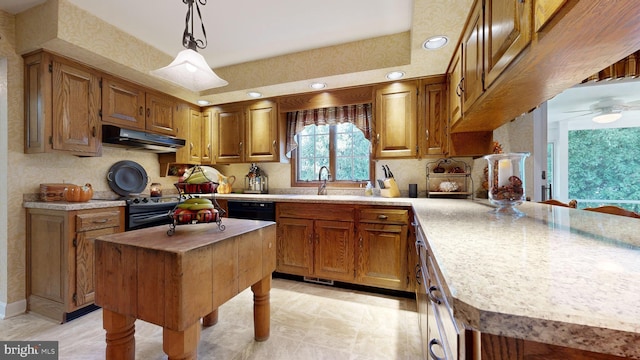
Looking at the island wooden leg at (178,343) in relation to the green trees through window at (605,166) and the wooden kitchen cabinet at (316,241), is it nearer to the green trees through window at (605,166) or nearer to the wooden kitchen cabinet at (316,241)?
the wooden kitchen cabinet at (316,241)

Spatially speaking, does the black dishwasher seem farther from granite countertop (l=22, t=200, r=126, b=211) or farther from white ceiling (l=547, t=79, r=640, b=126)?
white ceiling (l=547, t=79, r=640, b=126)

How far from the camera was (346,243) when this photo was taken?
8.17 ft

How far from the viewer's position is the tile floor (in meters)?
1.61

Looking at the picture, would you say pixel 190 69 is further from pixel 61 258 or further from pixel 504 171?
pixel 504 171

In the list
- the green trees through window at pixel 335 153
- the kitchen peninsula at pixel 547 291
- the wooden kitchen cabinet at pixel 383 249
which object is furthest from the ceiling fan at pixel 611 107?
the kitchen peninsula at pixel 547 291

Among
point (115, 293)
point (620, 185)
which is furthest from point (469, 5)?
point (620, 185)

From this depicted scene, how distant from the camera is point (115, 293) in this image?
1151 mm

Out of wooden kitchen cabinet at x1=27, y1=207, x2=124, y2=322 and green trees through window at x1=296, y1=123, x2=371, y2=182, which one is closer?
wooden kitchen cabinet at x1=27, y1=207, x2=124, y2=322

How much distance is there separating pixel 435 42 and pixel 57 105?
129 inches

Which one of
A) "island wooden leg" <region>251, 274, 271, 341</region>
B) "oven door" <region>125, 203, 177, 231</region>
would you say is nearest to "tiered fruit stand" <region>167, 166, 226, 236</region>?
"island wooden leg" <region>251, 274, 271, 341</region>

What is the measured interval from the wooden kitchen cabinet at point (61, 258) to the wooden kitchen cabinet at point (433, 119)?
3170mm

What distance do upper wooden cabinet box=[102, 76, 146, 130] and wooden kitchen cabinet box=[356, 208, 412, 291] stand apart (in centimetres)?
272

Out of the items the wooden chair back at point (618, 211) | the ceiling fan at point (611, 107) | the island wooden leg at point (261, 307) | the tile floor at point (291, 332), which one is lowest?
the tile floor at point (291, 332)

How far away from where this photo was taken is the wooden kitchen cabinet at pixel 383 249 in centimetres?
229
